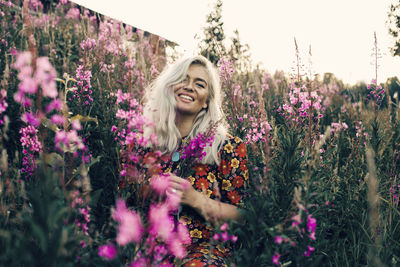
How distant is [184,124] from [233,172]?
2.09 ft

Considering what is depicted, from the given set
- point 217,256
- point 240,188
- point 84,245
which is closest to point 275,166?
point 240,188

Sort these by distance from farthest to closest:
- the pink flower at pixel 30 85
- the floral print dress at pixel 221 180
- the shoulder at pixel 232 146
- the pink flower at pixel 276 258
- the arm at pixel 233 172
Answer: the shoulder at pixel 232 146
the arm at pixel 233 172
the floral print dress at pixel 221 180
the pink flower at pixel 276 258
the pink flower at pixel 30 85

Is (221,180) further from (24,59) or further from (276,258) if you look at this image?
(24,59)

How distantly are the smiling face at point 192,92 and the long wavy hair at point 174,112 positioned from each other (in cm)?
4

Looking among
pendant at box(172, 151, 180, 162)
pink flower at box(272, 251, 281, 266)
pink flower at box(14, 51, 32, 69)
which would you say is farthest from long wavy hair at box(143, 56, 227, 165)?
pink flower at box(14, 51, 32, 69)

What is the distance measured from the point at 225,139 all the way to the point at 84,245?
1.54 meters

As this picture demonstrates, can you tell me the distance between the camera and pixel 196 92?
258 centimetres

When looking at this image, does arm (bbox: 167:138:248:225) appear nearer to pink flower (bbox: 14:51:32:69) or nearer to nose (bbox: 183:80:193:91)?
nose (bbox: 183:80:193:91)

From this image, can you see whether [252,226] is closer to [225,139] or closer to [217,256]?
[217,256]

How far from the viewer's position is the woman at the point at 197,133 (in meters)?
2.20

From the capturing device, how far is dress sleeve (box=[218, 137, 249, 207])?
229cm

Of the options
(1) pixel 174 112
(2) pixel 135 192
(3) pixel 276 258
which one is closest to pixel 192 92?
(1) pixel 174 112

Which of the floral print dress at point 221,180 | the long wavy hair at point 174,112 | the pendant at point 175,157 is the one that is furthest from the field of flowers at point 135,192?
the pendant at point 175,157

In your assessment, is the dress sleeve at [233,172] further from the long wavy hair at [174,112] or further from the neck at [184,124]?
the neck at [184,124]
